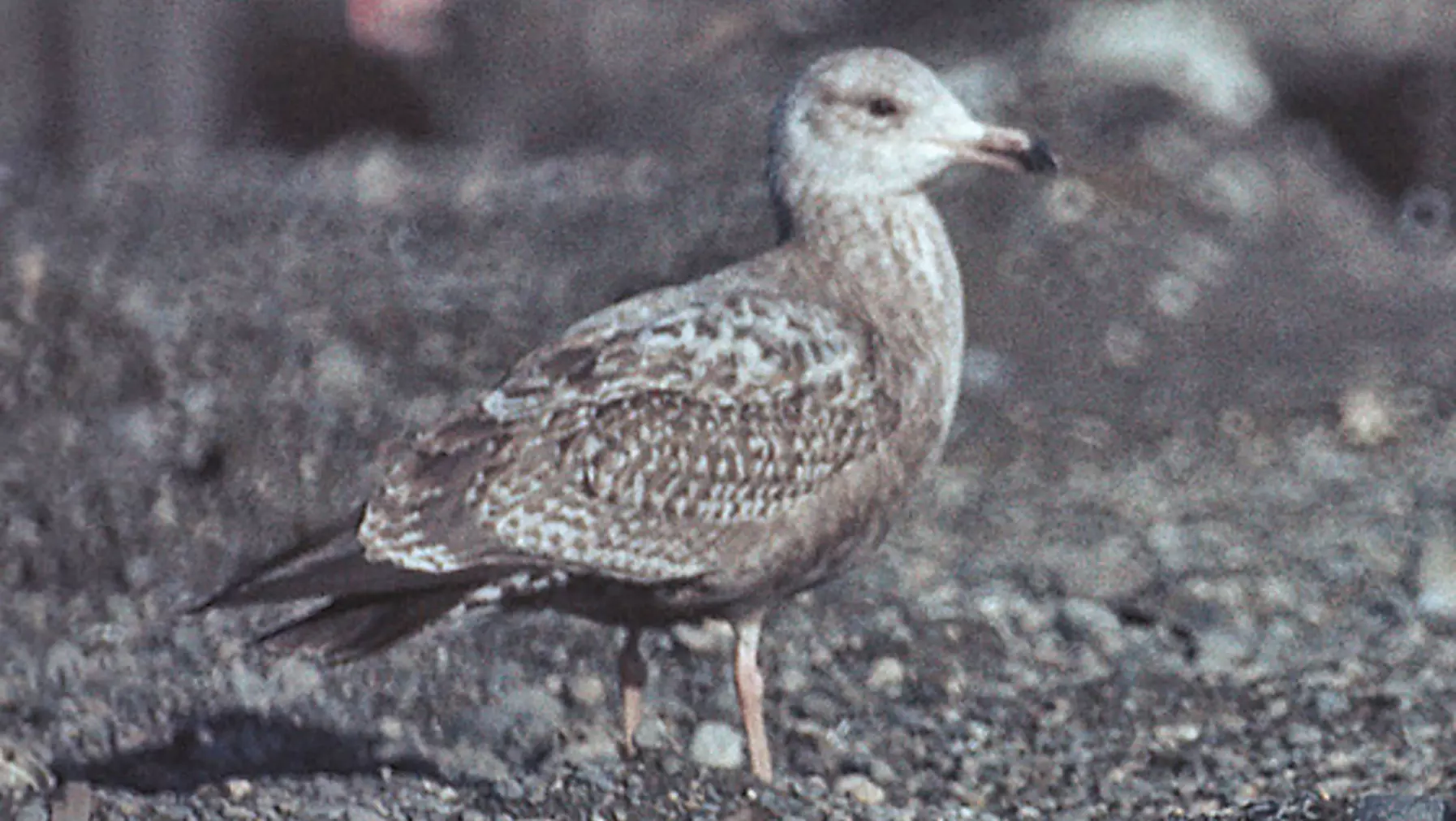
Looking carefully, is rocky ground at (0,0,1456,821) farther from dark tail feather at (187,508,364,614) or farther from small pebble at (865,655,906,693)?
dark tail feather at (187,508,364,614)

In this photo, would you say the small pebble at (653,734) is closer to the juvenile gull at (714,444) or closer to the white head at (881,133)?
the juvenile gull at (714,444)

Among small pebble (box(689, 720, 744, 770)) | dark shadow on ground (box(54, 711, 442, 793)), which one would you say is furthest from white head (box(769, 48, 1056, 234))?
dark shadow on ground (box(54, 711, 442, 793))

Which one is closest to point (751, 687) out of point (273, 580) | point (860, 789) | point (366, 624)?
point (860, 789)

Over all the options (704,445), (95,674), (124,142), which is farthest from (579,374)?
(124,142)

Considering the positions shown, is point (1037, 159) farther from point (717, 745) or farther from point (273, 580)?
point (273, 580)

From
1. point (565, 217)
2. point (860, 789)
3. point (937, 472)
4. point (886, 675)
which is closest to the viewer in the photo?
point (860, 789)

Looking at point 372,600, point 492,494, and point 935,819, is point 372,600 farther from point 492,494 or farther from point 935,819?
point 935,819

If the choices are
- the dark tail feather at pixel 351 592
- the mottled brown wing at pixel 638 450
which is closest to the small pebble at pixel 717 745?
the mottled brown wing at pixel 638 450
